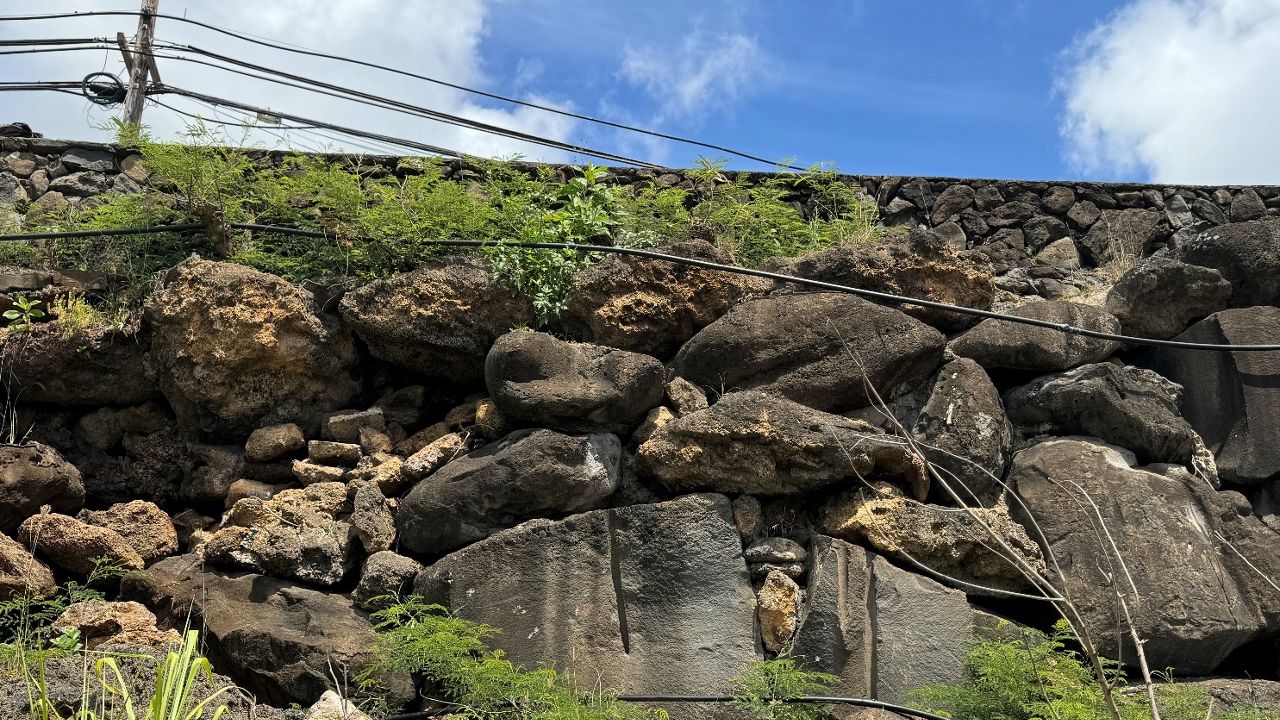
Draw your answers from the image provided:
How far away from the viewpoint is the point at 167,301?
6.58m

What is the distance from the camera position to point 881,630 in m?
5.45

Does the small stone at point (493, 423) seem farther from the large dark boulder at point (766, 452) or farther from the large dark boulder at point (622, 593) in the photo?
the large dark boulder at point (766, 452)

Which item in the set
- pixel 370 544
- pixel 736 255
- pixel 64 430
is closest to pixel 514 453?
pixel 370 544

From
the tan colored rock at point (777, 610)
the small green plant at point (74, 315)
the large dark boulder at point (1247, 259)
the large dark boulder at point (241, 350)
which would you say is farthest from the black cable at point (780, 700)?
the large dark boulder at point (1247, 259)

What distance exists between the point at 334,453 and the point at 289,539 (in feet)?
2.08

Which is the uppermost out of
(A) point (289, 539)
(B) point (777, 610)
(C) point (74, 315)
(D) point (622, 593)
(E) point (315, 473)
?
(C) point (74, 315)

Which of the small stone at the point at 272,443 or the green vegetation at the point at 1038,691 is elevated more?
the small stone at the point at 272,443

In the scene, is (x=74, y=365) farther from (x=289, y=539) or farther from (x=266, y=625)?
(x=266, y=625)

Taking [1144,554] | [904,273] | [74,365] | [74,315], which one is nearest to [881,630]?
[1144,554]

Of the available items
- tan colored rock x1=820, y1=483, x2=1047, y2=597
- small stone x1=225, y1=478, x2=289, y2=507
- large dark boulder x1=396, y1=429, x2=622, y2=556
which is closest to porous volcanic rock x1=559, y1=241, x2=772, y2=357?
large dark boulder x1=396, y1=429, x2=622, y2=556

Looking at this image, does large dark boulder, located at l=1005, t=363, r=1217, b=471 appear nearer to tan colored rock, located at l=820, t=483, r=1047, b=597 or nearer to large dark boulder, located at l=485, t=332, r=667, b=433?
tan colored rock, located at l=820, t=483, r=1047, b=597

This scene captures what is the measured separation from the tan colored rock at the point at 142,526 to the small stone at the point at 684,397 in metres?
2.78

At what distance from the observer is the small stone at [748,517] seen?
18.9 feet

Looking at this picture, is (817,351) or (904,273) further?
(904,273)
